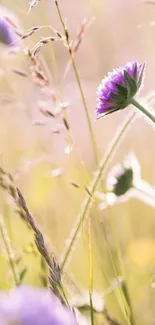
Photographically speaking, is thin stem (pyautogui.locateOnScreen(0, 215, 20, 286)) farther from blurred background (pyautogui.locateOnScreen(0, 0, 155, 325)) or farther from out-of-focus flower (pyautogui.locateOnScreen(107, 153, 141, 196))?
out-of-focus flower (pyautogui.locateOnScreen(107, 153, 141, 196))

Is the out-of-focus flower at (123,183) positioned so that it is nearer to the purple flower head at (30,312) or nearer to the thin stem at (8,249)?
the thin stem at (8,249)

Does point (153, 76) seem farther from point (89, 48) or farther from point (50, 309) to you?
point (50, 309)

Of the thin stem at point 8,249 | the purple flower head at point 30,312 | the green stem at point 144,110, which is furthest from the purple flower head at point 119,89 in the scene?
the purple flower head at point 30,312

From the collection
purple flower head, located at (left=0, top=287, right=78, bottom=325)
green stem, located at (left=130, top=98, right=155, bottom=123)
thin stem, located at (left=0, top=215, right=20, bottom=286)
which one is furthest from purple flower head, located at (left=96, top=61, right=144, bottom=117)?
purple flower head, located at (left=0, top=287, right=78, bottom=325)

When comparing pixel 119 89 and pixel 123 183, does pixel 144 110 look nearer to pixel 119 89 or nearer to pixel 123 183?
pixel 119 89

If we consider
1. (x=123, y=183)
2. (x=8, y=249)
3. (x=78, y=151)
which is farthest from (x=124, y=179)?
(x=8, y=249)

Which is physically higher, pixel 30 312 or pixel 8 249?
pixel 8 249

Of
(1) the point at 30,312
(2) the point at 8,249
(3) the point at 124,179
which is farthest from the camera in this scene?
(3) the point at 124,179
